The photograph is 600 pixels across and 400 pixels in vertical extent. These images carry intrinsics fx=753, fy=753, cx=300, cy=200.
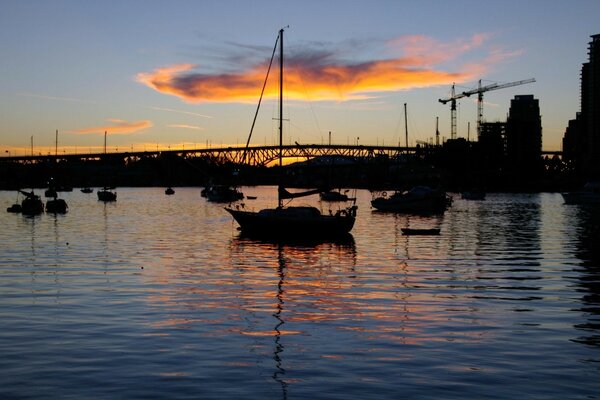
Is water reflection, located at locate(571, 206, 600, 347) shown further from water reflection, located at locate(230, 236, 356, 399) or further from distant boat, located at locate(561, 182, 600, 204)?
distant boat, located at locate(561, 182, 600, 204)

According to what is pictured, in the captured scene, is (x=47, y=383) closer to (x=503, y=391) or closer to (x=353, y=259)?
(x=503, y=391)

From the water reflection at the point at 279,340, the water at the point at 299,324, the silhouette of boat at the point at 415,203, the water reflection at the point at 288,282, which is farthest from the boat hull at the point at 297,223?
the silhouette of boat at the point at 415,203

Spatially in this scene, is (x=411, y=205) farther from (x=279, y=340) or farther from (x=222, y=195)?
(x=279, y=340)

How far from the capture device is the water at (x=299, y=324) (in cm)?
1794

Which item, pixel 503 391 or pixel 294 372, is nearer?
pixel 503 391

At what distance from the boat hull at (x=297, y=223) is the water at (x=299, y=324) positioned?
7.29 metres

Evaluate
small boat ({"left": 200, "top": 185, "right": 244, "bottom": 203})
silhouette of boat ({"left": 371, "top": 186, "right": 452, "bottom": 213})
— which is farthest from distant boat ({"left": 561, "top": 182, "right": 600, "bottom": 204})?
small boat ({"left": 200, "top": 185, "right": 244, "bottom": 203})

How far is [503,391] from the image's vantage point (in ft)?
→ 56.7

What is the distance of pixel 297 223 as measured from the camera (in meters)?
60.9

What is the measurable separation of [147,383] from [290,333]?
6.99 metres

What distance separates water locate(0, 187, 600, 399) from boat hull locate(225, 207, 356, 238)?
7291 millimetres

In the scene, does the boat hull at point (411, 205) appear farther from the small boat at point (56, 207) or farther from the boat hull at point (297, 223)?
the boat hull at point (297, 223)

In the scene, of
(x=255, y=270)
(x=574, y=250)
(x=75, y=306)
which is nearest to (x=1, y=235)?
(x=255, y=270)

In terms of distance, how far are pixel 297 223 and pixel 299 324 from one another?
1391 inches
